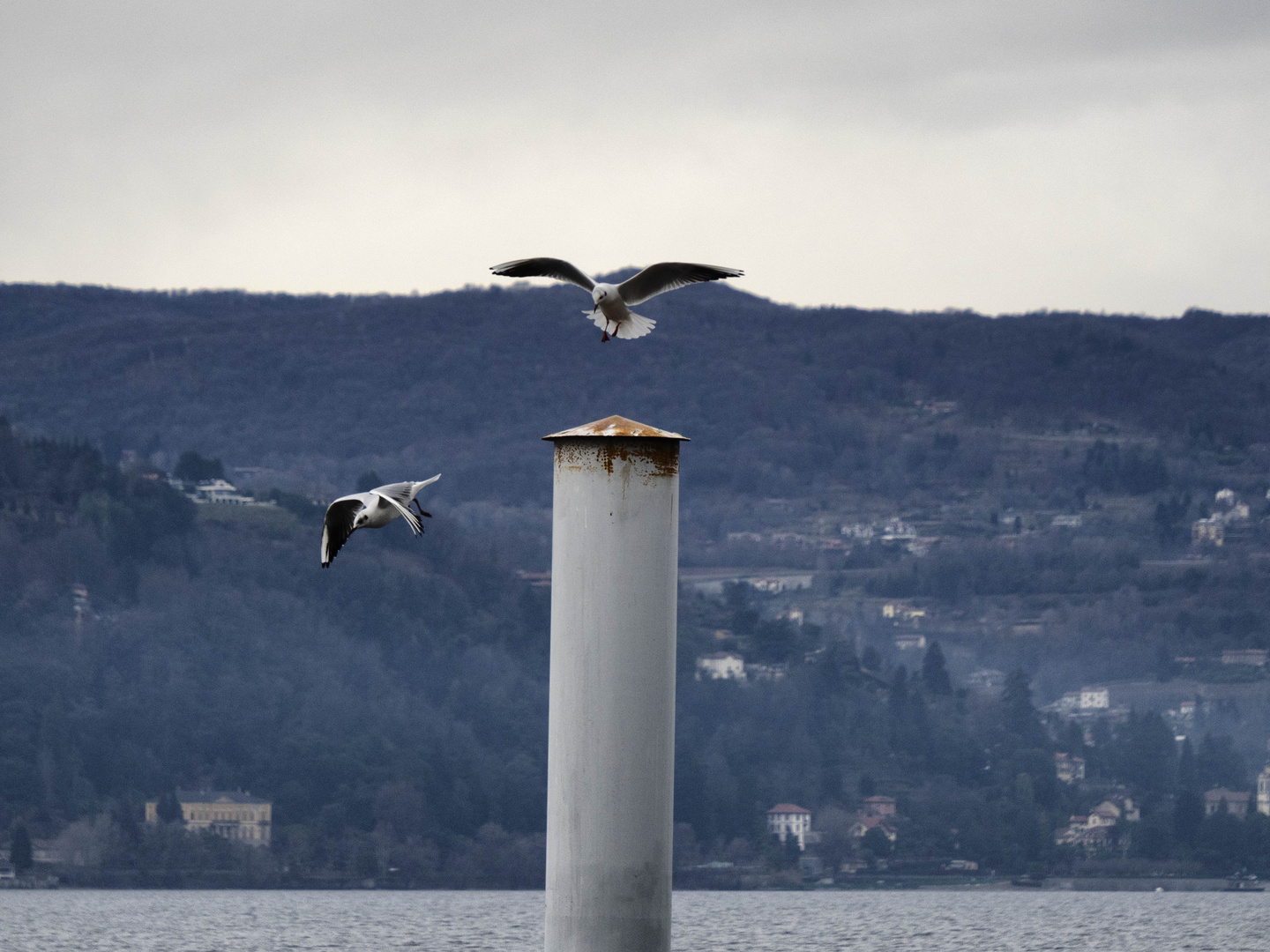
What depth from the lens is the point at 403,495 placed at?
9.46m

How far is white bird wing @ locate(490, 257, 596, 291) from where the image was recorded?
9.71m

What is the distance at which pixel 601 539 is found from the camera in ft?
22.9

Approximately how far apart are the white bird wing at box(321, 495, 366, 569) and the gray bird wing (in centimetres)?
10

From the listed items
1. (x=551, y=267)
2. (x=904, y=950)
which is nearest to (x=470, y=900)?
(x=904, y=950)

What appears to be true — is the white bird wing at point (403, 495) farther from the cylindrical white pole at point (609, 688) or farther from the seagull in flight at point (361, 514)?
the cylindrical white pole at point (609, 688)

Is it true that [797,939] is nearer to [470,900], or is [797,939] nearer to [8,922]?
[8,922]

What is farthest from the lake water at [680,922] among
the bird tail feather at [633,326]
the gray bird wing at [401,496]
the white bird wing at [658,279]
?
the gray bird wing at [401,496]

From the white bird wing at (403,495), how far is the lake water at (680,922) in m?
93.4

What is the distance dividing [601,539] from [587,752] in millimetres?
759

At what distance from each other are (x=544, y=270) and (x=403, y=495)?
1.44 metres

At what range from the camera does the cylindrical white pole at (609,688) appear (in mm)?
6980

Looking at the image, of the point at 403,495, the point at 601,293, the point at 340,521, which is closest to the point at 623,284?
the point at 601,293

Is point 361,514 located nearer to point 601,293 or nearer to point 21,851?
point 601,293

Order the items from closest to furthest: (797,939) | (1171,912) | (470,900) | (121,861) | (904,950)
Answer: (904,950), (797,939), (1171,912), (470,900), (121,861)
